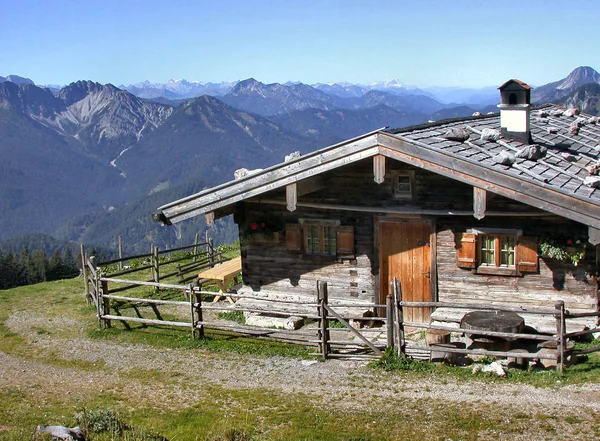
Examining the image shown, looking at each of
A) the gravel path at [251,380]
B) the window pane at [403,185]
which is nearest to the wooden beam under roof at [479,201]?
the window pane at [403,185]

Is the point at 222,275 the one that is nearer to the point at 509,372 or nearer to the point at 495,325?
the point at 495,325

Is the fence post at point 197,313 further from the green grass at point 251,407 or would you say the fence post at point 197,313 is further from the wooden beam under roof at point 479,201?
the wooden beam under roof at point 479,201

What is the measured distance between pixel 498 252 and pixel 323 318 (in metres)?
3.94

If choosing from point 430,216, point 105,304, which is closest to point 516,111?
point 430,216

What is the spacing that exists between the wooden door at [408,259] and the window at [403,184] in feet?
2.14

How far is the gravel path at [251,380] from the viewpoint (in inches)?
380

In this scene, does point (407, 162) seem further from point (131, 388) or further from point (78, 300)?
point (78, 300)

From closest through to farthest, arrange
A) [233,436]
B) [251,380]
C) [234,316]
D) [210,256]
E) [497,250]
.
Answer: [233,436] → [251,380] → [497,250] → [234,316] → [210,256]

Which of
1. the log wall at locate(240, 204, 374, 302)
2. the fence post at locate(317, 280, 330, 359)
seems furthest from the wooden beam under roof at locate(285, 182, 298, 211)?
the fence post at locate(317, 280, 330, 359)

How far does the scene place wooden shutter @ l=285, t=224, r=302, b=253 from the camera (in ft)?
49.4

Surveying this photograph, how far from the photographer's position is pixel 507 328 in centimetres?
1117

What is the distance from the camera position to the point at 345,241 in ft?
48.2

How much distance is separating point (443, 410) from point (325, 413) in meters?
1.67

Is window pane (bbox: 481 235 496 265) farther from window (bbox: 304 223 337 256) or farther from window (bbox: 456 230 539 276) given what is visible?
window (bbox: 304 223 337 256)
